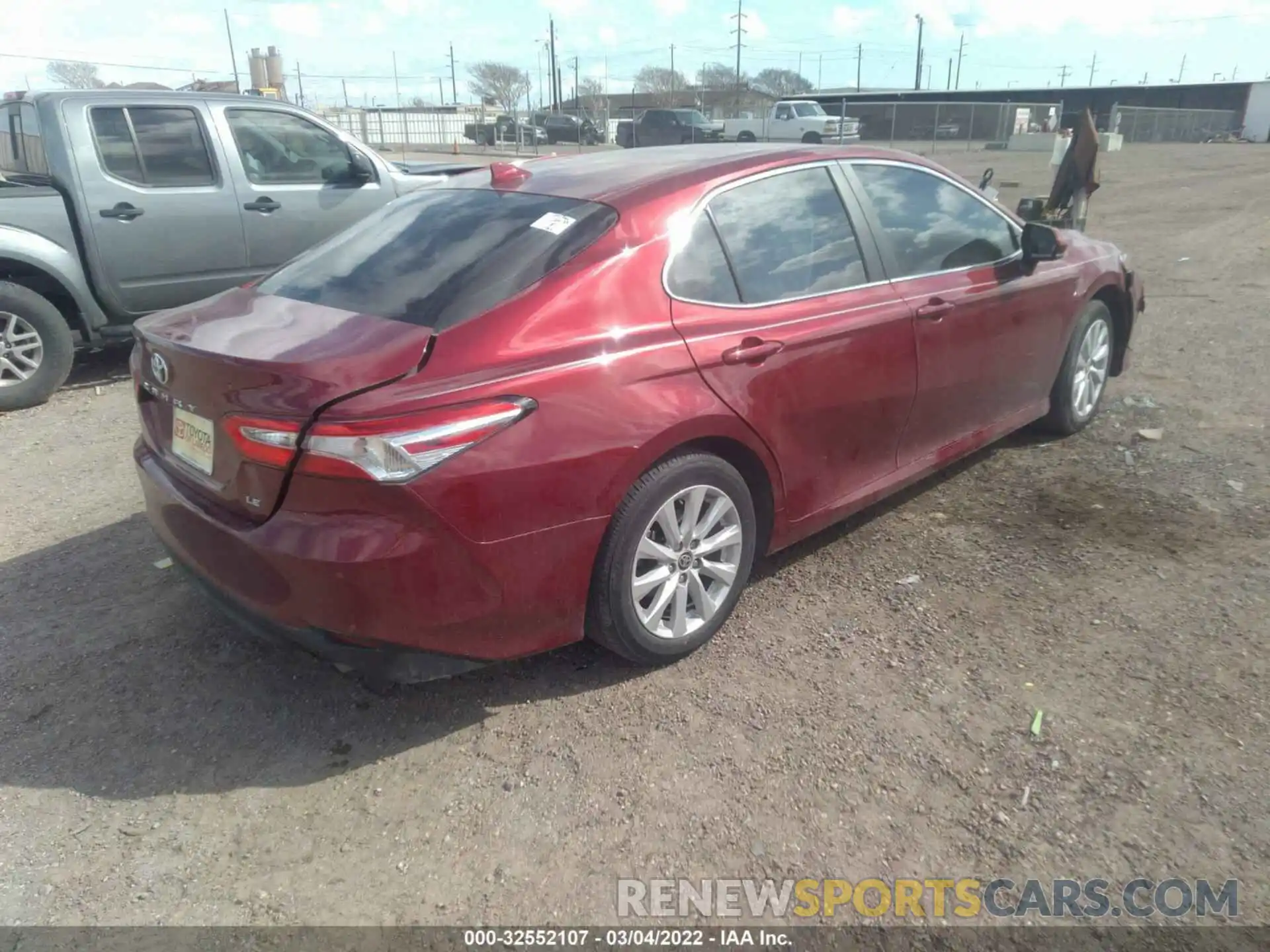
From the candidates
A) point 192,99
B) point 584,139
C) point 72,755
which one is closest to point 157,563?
point 72,755

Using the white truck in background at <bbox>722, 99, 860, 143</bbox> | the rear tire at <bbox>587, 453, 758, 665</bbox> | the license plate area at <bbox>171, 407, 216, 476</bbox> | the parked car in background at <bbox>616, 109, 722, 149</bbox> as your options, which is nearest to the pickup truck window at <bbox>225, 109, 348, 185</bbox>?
the license plate area at <bbox>171, 407, 216, 476</bbox>

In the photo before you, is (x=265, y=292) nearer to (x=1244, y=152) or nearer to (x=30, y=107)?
(x=30, y=107)

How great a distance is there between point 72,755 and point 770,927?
2112 mm

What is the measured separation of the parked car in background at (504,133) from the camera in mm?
43562

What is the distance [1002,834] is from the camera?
2.46 meters

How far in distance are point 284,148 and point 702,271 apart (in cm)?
522

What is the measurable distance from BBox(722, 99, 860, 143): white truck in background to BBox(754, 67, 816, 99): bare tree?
40.4m

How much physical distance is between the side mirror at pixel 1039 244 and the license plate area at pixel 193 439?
3553mm

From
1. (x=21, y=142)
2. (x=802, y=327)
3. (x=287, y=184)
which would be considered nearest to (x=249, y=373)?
(x=802, y=327)

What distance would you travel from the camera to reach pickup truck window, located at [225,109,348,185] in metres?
6.88

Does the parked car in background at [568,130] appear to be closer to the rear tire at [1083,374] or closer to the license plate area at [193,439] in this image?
the rear tire at [1083,374]

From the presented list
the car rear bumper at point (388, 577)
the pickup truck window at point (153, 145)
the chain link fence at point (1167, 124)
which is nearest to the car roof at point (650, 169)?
the car rear bumper at point (388, 577)

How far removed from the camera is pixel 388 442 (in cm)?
242

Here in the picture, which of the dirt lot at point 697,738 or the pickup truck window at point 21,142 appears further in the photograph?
the pickup truck window at point 21,142
